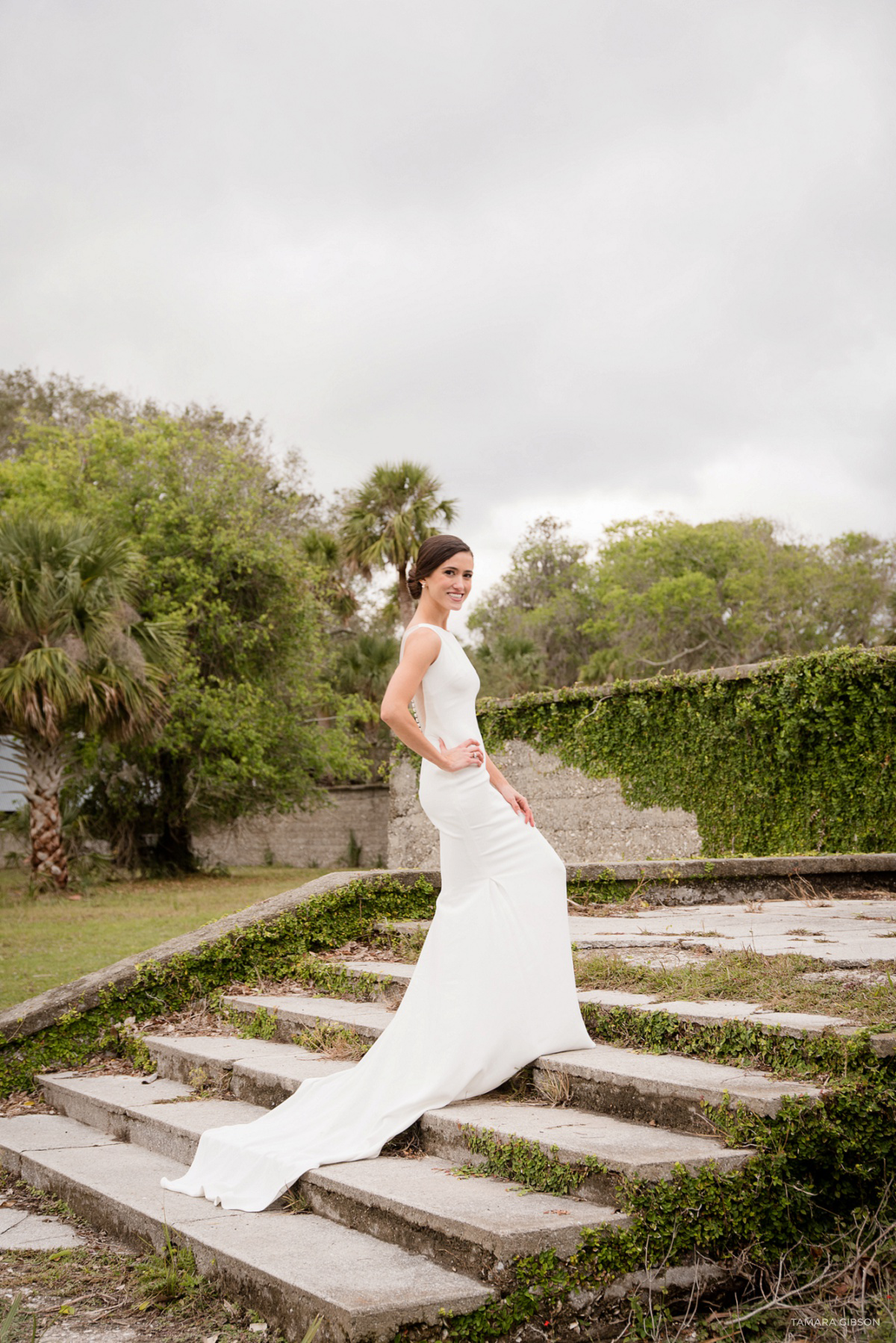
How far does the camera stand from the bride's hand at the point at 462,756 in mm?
3713

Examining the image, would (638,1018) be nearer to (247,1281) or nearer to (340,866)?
(247,1281)

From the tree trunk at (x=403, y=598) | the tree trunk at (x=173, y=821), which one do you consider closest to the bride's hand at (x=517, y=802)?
the tree trunk at (x=173, y=821)

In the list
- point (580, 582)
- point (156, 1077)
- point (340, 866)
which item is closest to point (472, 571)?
point (156, 1077)

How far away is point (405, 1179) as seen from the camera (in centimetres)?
295

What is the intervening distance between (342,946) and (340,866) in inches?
836

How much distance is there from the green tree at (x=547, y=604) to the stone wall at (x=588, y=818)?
22.3m

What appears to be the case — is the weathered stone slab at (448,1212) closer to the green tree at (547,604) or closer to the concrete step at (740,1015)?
the concrete step at (740,1015)

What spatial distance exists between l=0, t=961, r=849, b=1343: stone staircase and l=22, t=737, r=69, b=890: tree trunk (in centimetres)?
1330

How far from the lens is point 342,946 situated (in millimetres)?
6039

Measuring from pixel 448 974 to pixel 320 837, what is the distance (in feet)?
85.0

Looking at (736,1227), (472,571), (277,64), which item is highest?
(277,64)

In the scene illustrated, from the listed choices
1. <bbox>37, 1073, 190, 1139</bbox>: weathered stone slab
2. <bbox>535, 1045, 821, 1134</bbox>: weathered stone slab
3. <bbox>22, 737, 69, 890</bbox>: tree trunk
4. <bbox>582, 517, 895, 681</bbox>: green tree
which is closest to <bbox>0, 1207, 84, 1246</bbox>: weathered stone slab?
<bbox>37, 1073, 190, 1139</bbox>: weathered stone slab

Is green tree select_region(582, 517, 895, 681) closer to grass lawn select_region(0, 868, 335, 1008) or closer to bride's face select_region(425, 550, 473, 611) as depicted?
grass lawn select_region(0, 868, 335, 1008)

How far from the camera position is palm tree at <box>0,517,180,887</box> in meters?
15.3
